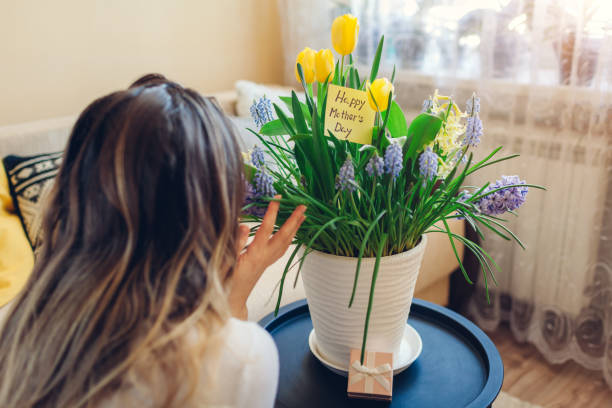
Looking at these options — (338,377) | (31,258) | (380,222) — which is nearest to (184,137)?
(380,222)

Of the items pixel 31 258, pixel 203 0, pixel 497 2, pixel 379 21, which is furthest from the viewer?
pixel 203 0

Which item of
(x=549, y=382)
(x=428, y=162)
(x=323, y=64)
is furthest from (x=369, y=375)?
(x=549, y=382)

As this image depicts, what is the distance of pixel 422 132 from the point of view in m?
0.71

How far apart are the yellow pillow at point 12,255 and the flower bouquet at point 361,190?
83 cm

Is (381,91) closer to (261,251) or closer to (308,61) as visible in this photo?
(308,61)

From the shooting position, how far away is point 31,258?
135cm

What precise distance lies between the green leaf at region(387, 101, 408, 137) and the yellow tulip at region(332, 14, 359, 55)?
4.5 inches

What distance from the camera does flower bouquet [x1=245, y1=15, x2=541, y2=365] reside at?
0.71m

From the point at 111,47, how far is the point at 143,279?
1498 millimetres

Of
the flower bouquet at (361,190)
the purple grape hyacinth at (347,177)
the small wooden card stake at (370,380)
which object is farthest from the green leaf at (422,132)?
the small wooden card stake at (370,380)

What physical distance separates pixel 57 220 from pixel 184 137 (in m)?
0.23

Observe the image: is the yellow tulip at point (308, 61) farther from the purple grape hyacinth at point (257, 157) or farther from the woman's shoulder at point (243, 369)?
the woman's shoulder at point (243, 369)

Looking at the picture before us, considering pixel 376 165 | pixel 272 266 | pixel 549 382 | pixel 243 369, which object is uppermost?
pixel 376 165

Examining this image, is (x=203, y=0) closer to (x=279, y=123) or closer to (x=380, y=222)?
(x=279, y=123)
